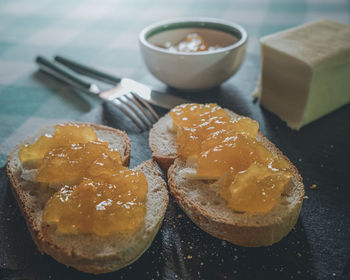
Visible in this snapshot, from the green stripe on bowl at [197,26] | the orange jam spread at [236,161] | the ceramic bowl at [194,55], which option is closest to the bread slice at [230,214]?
the orange jam spread at [236,161]

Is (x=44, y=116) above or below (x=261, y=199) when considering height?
below

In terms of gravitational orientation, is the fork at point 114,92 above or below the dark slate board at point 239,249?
above

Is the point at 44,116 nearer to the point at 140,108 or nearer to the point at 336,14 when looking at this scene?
the point at 140,108

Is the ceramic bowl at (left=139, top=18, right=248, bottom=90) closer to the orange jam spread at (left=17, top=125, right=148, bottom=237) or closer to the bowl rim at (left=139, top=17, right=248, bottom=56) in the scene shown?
the bowl rim at (left=139, top=17, right=248, bottom=56)

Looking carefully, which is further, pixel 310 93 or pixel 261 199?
pixel 310 93

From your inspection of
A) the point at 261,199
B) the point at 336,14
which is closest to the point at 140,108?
the point at 261,199

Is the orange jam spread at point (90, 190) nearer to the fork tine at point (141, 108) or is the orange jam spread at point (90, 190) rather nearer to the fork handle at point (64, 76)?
the fork tine at point (141, 108)

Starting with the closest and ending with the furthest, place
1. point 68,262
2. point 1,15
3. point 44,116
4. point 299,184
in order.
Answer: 1. point 68,262
2. point 299,184
3. point 44,116
4. point 1,15

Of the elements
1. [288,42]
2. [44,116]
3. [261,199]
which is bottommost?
[44,116]
